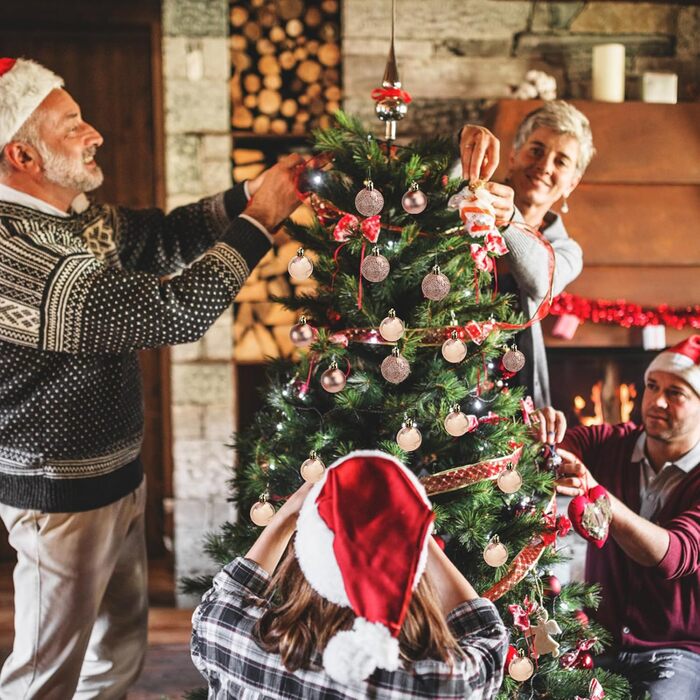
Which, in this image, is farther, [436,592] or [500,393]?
[500,393]

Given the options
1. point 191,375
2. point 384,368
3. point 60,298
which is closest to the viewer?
point 384,368

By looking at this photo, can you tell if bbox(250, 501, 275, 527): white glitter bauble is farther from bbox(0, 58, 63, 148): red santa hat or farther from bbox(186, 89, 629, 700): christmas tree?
bbox(0, 58, 63, 148): red santa hat

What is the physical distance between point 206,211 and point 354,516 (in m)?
1.22

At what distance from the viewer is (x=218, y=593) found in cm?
120

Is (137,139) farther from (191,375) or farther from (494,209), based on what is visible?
(494,209)

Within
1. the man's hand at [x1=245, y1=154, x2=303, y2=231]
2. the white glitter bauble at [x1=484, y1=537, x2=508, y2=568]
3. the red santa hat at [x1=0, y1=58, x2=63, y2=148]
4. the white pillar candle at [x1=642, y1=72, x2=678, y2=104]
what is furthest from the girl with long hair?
the white pillar candle at [x1=642, y1=72, x2=678, y2=104]

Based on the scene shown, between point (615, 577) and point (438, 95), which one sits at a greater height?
point (438, 95)

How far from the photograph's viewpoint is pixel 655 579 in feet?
5.96

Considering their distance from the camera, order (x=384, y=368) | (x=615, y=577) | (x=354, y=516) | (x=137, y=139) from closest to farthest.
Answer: (x=354, y=516) → (x=384, y=368) → (x=615, y=577) → (x=137, y=139)

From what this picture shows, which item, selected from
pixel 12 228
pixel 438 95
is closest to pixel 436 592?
pixel 12 228

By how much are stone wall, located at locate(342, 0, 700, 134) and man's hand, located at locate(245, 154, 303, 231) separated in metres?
1.38

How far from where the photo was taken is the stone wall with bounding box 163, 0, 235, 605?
2.79m

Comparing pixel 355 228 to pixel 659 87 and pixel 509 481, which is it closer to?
pixel 509 481

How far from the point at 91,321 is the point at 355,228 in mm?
622
